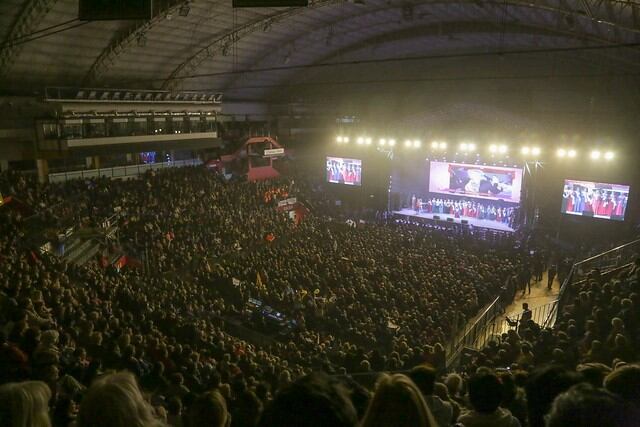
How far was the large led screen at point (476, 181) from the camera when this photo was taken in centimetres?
2403

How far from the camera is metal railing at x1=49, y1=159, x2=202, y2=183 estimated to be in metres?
20.5

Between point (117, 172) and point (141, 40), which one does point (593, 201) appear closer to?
point (141, 40)

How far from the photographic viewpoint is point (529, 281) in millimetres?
16047

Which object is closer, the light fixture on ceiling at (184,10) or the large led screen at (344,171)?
the light fixture on ceiling at (184,10)

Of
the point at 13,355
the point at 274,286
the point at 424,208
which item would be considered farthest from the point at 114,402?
the point at 424,208

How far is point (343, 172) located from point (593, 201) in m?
14.5

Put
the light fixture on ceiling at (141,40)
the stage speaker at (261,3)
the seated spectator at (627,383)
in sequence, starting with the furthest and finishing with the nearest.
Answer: the light fixture on ceiling at (141,40)
the stage speaker at (261,3)
the seated spectator at (627,383)

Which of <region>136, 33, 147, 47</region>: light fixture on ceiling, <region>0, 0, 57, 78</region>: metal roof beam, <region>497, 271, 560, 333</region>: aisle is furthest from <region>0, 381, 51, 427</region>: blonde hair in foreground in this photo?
<region>136, 33, 147, 47</region>: light fixture on ceiling

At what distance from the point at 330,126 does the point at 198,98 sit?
10.1 m

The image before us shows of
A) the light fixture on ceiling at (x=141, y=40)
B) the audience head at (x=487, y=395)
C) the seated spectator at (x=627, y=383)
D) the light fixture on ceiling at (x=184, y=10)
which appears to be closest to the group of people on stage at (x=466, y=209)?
the light fixture on ceiling at (x=184, y=10)

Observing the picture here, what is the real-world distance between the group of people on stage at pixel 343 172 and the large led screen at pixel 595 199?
478 inches

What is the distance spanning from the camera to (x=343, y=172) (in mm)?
30406

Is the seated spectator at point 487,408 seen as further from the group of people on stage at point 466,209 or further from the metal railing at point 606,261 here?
the group of people on stage at point 466,209

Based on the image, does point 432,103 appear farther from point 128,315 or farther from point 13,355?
point 13,355
